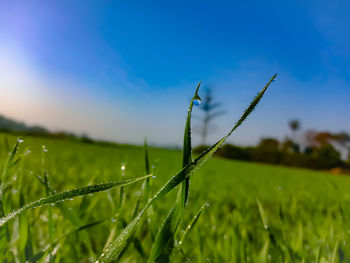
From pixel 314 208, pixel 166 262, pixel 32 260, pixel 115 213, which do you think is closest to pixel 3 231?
pixel 32 260

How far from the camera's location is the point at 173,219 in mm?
352

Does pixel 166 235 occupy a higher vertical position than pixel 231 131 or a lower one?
lower

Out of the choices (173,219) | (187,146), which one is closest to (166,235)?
(173,219)

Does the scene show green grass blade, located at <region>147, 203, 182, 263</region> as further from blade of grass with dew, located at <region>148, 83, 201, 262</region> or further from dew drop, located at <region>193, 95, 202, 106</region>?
dew drop, located at <region>193, 95, 202, 106</region>

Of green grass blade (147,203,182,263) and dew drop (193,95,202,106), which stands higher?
dew drop (193,95,202,106)

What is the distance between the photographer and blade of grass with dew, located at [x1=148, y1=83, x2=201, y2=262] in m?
0.30

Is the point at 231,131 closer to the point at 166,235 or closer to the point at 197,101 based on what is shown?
the point at 197,101

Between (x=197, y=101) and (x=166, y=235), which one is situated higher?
(x=197, y=101)

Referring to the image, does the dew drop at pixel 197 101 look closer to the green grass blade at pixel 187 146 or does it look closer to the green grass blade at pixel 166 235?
the green grass blade at pixel 187 146

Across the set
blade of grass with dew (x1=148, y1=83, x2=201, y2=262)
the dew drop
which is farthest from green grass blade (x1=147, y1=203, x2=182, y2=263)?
the dew drop

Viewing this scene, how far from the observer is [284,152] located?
25.5 m

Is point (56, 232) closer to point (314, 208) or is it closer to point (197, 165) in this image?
point (197, 165)

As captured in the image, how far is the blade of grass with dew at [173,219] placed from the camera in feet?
0.99

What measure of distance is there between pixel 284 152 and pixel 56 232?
2693 cm
